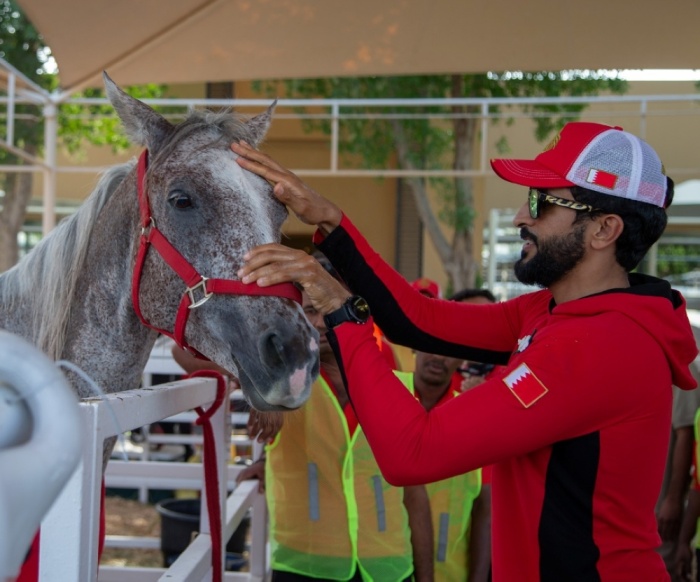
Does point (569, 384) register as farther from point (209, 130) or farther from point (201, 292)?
point (209, 130)


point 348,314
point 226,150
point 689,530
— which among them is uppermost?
point 226,150

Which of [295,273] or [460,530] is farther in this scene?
[460,530]

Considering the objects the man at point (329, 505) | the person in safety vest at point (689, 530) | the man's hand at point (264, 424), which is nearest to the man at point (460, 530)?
the man at point (329, 505)

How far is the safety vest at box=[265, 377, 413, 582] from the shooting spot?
2486 mm

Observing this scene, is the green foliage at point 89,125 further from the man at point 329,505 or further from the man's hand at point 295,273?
the man's hand at point 295,273

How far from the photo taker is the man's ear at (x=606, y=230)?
1594 millimetres

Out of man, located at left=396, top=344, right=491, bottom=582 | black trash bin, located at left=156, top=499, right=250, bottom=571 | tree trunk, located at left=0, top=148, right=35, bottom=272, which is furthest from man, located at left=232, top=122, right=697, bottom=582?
tree trunk, located at left=0, top=148, right=35, bottom=272

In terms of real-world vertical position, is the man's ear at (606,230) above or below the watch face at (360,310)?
above

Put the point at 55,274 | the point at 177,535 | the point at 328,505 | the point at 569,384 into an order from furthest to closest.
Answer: the point at 177,535 < the point at 328,505 < the point at 55,274 < the point at 569,384

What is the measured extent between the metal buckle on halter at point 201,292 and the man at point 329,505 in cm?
86

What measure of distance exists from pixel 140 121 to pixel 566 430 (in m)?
1.23

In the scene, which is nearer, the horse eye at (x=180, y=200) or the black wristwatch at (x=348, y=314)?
the black wristwatch at (x=348, y=314)

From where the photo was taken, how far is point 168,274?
176 centimetres

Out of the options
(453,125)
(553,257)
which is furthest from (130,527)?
(453,125)
